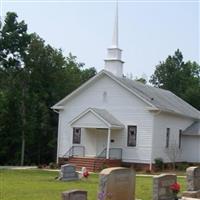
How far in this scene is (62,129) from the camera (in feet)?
145

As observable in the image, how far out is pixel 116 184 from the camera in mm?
15586

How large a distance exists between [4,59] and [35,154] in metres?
10.2

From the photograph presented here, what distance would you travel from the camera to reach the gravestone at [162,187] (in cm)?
1772

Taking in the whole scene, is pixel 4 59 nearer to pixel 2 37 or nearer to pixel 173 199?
pixel 2 37

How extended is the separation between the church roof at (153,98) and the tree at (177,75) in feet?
72.8

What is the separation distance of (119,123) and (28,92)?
38.1 feet

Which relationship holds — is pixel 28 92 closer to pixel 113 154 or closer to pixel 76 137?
pixel 76 137

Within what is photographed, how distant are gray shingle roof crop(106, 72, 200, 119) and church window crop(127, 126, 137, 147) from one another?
2.42 meters

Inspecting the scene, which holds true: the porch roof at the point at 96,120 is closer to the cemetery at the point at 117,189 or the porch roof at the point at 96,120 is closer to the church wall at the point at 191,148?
the church wall at the point at 191,148

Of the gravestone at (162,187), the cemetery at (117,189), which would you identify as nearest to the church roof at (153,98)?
the cemetery at (117,189)

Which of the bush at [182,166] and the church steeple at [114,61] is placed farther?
the church steeple at [114,61]

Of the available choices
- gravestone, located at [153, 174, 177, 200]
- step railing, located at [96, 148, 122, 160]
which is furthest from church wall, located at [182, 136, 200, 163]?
gravestone, located at [153, 174, 177, 200]

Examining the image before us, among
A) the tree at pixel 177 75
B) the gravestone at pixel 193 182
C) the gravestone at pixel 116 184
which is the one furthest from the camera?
the tree at pixel 177 75

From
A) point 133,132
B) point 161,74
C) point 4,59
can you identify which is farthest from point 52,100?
point 161,74
